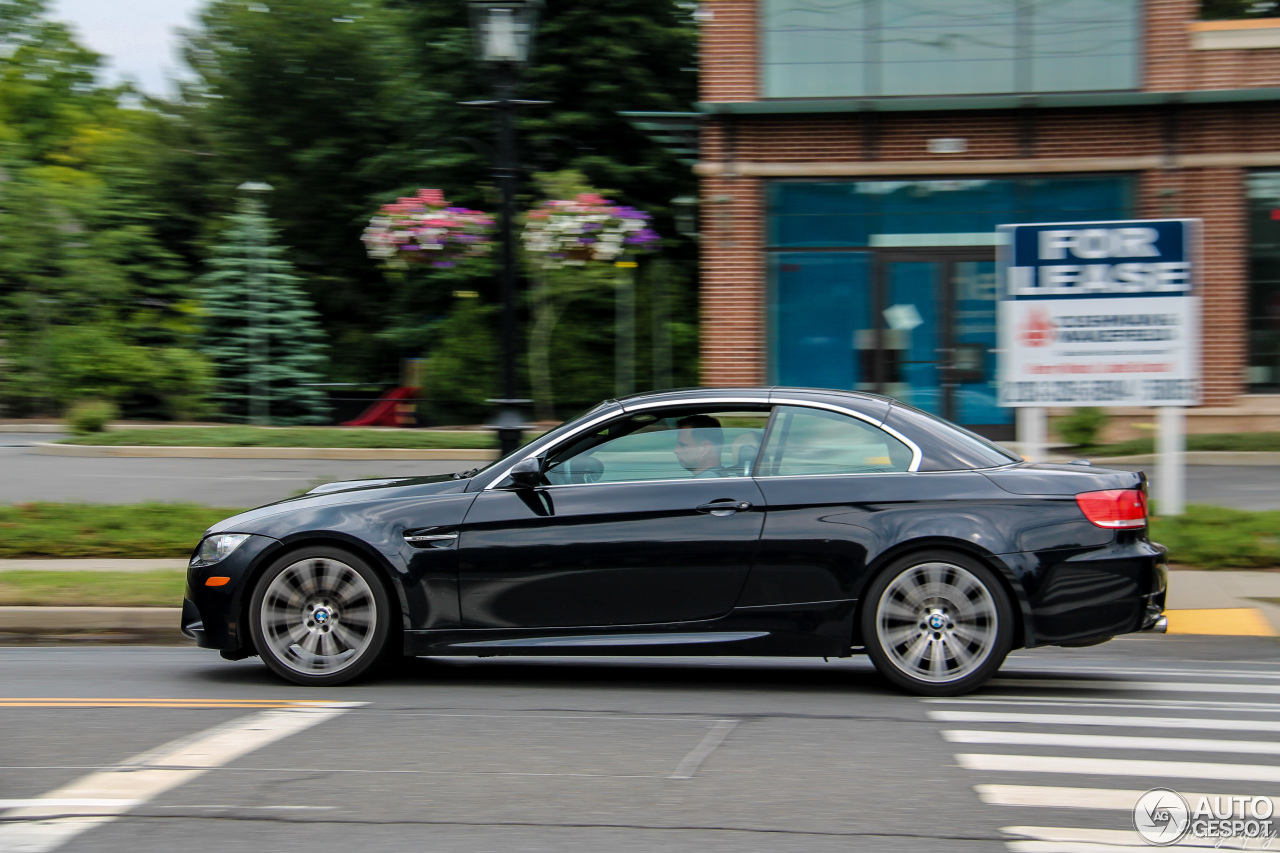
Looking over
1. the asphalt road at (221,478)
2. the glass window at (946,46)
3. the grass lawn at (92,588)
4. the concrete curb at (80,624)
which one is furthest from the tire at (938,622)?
the glass window at (946,46)

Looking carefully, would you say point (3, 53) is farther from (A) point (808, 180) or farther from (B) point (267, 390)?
(A) point (808, 180)

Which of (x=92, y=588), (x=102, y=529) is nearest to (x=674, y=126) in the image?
(x=102, y=529)

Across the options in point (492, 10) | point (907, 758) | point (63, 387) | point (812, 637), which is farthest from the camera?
point (63, 387)

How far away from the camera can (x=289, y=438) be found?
19047mm

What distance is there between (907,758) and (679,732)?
3.22ft

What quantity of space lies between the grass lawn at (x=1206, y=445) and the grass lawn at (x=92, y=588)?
11157 mm

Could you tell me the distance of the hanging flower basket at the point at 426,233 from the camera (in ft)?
65.3

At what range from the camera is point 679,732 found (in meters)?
5.50

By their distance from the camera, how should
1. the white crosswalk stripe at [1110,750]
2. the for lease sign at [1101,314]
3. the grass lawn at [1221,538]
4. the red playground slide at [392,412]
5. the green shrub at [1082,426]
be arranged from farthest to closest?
the red playground slide at [392,412]
the green shrub at [1082,426]
the for lease sign at [1101,314]
the grass lawn at [1221,538]
the white crosswalk stripe at [1110,750]

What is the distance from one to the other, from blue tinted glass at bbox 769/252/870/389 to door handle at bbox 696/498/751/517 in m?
12.4

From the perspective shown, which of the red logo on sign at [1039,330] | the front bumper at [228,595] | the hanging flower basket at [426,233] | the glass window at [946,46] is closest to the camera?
the front bumper at [228,595]

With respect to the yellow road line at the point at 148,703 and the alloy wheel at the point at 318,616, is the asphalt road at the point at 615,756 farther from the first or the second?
the alloy wheel at the point at 318,616

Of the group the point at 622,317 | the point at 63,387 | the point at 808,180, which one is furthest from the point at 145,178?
the point at 808,180

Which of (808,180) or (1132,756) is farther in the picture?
(808,180)
